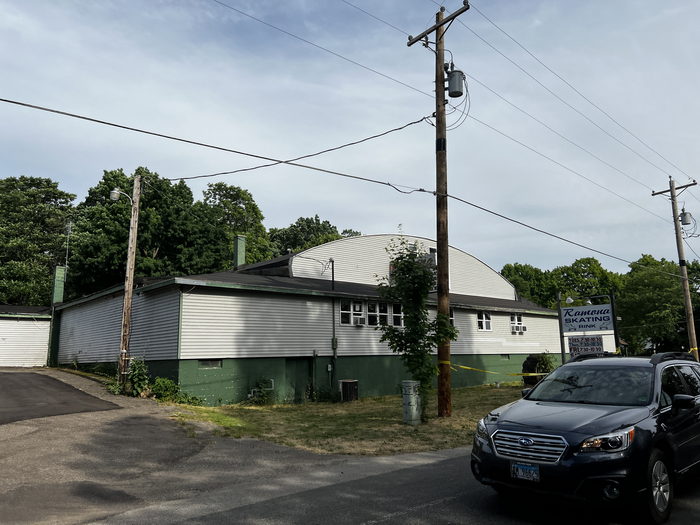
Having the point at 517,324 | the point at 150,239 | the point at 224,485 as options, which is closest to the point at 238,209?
Result: the point at 150,239

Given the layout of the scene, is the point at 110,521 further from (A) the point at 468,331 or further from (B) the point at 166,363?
(A) the point at 468,331

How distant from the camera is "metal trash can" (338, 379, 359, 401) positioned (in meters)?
20.3

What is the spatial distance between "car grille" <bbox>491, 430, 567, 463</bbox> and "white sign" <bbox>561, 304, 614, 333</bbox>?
15.4m

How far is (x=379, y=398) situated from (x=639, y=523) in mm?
16747

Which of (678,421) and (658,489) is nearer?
(658,489)

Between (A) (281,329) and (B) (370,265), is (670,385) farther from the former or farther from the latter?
(B) (370,265)

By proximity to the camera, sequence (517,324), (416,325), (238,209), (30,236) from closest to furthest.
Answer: (416,325) → (517,324) → (30,236) → (238,209)

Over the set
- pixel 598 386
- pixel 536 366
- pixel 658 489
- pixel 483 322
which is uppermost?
pixel 483 322

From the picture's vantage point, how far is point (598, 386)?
6.43 meters

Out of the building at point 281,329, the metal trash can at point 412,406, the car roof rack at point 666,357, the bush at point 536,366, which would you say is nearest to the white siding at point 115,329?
the building at point 281,329

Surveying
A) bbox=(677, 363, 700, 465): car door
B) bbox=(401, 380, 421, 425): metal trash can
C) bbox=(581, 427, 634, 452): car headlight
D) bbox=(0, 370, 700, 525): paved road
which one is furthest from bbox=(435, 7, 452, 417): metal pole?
bbox=(581, 427, 634, 452): car headlight

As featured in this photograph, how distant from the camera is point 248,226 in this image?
59.6m

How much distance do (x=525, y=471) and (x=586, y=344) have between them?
52.3ft

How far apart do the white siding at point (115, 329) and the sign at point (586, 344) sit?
14.3m
